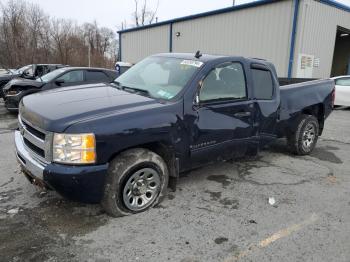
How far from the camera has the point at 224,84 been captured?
415 centimetres

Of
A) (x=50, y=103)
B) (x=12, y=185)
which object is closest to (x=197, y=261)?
(x=50, y=103)

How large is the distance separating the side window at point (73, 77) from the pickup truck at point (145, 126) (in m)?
5.70

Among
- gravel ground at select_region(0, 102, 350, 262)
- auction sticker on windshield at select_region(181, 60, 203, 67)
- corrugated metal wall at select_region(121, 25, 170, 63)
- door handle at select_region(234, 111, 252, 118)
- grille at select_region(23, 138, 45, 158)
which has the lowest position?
gravel ground at select_region(0, 102, 350, 262)

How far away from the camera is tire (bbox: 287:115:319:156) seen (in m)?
5.68

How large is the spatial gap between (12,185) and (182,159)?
7.54 feet

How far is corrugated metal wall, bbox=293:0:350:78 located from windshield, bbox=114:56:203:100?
37.0ft

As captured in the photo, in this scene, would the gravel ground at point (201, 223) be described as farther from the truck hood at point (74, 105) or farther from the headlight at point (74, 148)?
the truck hood at point (74, 105)

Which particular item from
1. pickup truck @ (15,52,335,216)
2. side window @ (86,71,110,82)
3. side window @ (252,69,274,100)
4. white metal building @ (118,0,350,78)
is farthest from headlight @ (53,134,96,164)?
white metal building @ (118,0,350,78)

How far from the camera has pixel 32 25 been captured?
3434 cm

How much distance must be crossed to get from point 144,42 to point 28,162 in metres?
21.9

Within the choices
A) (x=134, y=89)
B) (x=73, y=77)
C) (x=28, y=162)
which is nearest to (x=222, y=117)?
(x=134, y=89)

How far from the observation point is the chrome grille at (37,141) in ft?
9.86

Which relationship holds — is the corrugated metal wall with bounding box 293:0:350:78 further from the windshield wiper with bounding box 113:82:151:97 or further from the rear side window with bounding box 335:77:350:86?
the windshield wiper with bounding box 113:82:151:97

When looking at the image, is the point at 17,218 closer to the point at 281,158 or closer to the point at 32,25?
the point at 281,158
